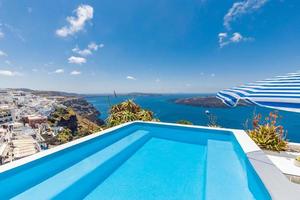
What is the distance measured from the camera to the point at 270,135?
4039 millimetres

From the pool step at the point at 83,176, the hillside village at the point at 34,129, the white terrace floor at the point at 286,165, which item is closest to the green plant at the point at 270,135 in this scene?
the white terrace floor at the point at 286,165

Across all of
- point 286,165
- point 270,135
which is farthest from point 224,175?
point 270,135

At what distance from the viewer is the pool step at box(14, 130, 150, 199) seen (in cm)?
228

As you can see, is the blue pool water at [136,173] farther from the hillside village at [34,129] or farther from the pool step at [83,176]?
the hillside village at [34,129]

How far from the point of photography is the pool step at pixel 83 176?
7.47ft

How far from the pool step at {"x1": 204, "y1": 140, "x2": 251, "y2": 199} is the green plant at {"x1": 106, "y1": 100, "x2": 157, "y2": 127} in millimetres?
4100

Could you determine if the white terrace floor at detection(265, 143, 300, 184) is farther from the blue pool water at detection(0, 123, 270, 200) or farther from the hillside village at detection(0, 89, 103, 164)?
the hillside village at detection(0, 89, 103, 164)

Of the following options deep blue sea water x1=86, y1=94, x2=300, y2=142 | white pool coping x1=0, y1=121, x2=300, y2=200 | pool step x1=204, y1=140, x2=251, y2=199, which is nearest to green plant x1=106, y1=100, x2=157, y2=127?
deep blue sea water x1=86, y1=94, x2=300, y2=142

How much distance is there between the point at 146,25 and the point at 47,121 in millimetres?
53768

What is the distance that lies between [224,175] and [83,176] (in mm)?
2501

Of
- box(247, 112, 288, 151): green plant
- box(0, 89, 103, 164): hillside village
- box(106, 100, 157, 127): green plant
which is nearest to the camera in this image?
box(247, 112, 288, 151): green plant

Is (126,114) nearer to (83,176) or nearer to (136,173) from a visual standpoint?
(136,173)

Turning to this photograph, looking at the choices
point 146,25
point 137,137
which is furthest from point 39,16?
point 137,137

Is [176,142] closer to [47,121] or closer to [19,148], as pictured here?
[19,148]
